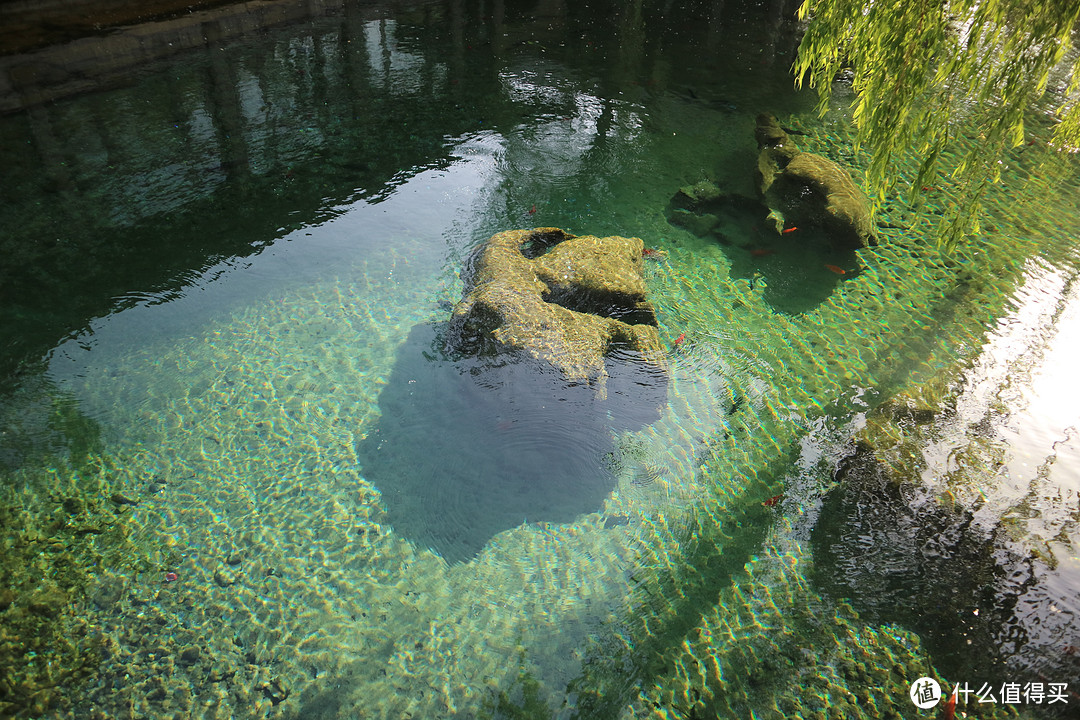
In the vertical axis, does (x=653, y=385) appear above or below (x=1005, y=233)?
below

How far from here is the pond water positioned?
4387mm

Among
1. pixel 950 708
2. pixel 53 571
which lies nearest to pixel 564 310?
pixel 950 708

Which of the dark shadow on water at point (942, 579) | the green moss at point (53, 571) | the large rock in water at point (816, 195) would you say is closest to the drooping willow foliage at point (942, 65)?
the dark shadow on water at point (942, 579)

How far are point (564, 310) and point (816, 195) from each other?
525cm

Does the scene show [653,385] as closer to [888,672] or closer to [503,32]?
[888,672]

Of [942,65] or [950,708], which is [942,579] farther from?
[942,65]

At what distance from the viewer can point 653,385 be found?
6.55 meters

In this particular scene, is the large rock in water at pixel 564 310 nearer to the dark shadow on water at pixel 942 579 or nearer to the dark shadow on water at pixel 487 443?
the dark shadow on water at pixel 487 443

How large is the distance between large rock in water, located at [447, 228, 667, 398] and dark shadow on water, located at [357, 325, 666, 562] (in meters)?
0.17

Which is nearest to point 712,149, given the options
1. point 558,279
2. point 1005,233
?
point 1005,233

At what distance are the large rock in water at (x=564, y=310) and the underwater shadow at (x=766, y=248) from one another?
1.77 meters

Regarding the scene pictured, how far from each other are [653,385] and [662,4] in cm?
1683

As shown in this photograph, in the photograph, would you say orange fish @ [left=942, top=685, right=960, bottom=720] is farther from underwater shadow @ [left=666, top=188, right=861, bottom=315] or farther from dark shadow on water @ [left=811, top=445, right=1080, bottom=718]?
underwater shadow @ [left=666, top=188, right=861, bottom=315]

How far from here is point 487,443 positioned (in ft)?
19.3
